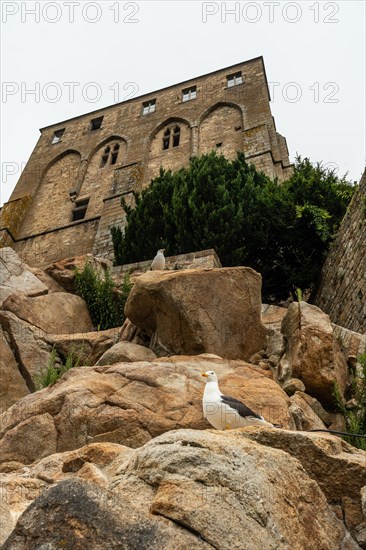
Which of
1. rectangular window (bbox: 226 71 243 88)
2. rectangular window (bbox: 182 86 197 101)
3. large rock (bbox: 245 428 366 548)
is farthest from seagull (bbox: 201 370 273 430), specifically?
rectangular window (bbox: 182 86 197 101)

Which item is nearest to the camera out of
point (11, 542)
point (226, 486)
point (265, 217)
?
point (11, 542)

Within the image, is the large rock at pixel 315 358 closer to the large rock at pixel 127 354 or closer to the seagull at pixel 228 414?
the large rock at pixel 127 354

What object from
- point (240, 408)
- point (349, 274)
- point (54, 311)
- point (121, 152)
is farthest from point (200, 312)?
point (121, 152)

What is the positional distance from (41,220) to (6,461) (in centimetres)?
2302

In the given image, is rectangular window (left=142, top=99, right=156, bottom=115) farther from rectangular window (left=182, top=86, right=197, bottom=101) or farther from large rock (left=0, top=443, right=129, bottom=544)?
large rock (left=0, top=443, right=129, bottom=544)

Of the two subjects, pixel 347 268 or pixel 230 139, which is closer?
pixel 347 268

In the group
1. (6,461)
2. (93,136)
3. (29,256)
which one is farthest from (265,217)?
(93,136)

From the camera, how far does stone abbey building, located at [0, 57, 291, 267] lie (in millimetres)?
23641

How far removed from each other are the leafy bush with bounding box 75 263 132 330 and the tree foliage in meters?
2.71

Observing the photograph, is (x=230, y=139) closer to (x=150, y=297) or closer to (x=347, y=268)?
(x=347, y=268)

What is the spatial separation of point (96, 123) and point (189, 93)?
638 centimetres

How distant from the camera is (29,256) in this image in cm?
2416

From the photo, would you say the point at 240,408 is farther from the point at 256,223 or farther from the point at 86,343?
the point at 256,223

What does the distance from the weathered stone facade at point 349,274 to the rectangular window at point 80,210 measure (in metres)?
16.7
